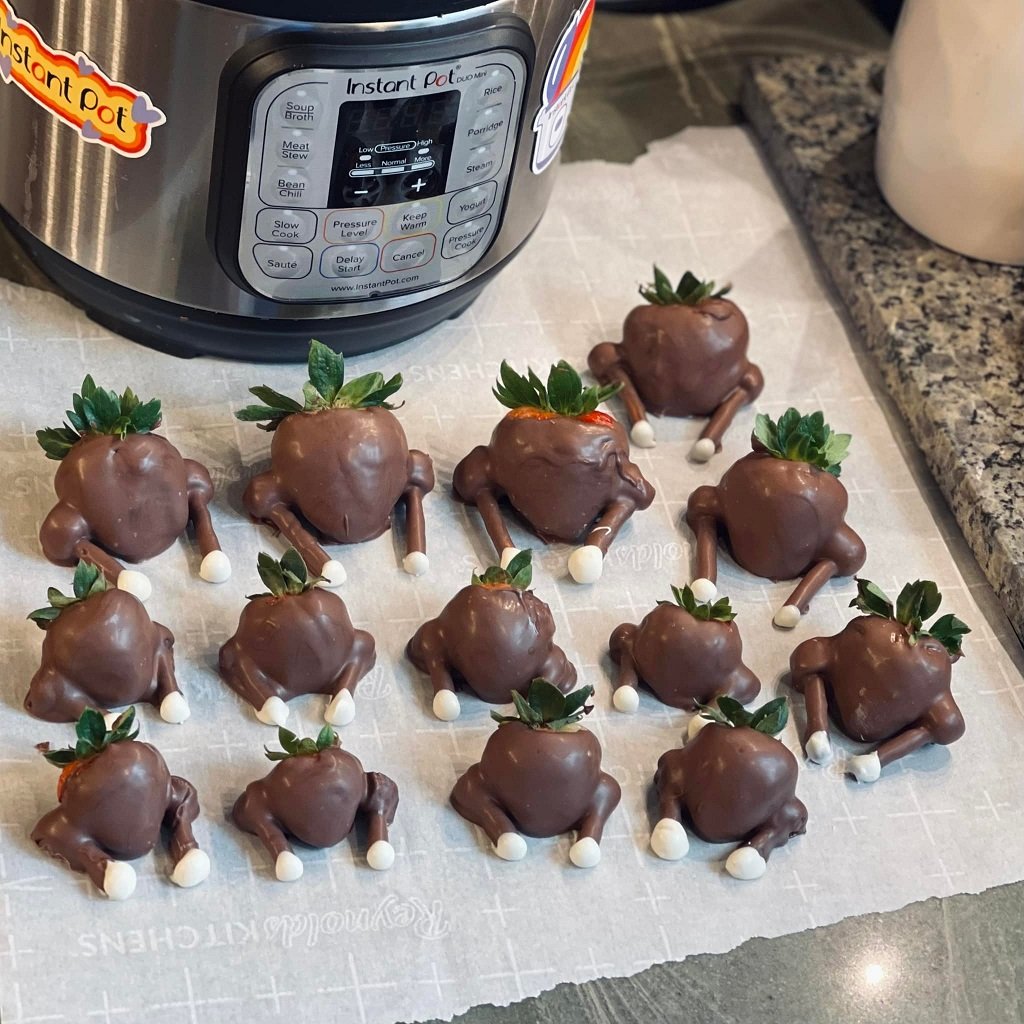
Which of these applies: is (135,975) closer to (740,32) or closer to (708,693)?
(708,693)

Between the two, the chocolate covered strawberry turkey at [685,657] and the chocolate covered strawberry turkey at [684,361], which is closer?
the chocolate covered strawberry turkey at [685,657]

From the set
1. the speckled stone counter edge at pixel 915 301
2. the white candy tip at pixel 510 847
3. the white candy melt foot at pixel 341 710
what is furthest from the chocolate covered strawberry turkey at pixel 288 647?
the speckled stone counter edge at pixel 915 301

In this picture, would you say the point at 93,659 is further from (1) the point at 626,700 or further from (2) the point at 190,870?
(1) the point at 626,700

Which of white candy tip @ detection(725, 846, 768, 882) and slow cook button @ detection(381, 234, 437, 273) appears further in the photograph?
slow cook button @ detection(381, 234, 437, 273)

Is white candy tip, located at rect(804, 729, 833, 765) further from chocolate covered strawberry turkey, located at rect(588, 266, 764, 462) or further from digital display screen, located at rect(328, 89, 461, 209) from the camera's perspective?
digital display screen, located at rect(328, 89, 461, 209)

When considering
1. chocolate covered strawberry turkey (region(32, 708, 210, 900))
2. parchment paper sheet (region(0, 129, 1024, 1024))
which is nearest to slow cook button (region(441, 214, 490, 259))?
parchment paper sheet (region(0, 129, 1024, 1024))

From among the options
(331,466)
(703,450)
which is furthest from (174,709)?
(703,450)

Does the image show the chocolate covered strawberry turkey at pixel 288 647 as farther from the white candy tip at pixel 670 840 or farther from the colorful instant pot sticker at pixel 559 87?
the colorful instant pot sticker at pixel 559 87
